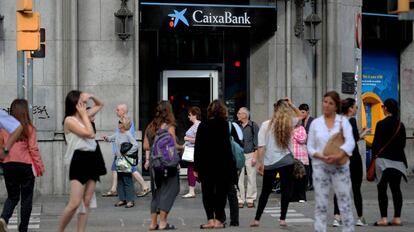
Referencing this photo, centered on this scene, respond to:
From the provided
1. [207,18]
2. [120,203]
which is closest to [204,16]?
[207,18]

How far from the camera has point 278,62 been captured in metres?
20.6

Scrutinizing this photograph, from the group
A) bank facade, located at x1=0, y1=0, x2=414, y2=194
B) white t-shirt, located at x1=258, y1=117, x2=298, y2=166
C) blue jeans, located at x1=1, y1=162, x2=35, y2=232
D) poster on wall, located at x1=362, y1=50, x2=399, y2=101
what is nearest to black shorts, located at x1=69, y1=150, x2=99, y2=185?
blue jeans, located at x1=1, y1=162, x2=35, y2=232

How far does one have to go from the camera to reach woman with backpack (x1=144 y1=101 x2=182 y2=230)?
13.2m

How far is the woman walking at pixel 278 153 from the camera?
44.1 feet

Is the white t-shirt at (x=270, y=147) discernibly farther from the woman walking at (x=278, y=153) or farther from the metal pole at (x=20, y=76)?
the metal pole at (x=20, y=76)

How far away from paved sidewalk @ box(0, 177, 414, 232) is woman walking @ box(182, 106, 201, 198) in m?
0.24

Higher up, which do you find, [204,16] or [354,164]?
[204,16]

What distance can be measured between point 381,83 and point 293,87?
382cm

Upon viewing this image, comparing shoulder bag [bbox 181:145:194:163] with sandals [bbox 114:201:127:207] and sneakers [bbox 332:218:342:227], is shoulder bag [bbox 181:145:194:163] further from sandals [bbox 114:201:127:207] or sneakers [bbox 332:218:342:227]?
sneakers [bbox 332:218:342:227]

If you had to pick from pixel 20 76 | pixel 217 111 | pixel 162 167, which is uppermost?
pixel 20 76

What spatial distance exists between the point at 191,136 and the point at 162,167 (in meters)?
5.19

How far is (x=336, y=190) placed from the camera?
11148mm

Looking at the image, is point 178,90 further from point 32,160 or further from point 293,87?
point 32,160

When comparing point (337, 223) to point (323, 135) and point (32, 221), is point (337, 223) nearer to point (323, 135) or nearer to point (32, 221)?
point (323, 135)
